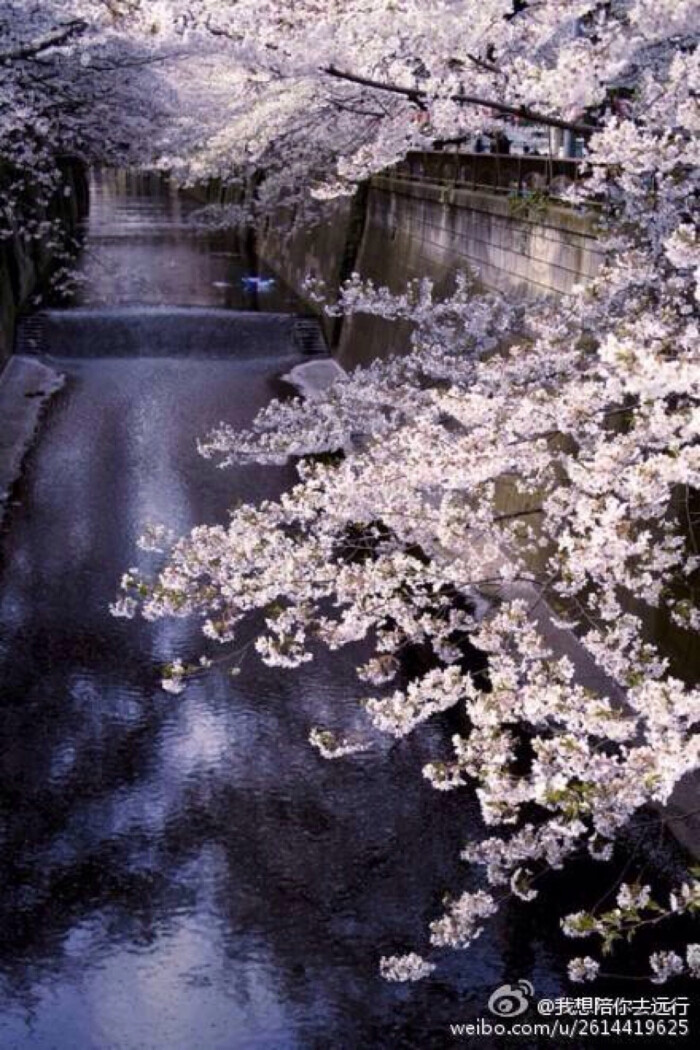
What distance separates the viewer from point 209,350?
1212 inches

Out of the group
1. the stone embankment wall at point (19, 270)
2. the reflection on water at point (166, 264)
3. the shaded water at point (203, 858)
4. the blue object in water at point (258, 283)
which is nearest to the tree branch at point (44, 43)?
the shaded water at point (203, 858)

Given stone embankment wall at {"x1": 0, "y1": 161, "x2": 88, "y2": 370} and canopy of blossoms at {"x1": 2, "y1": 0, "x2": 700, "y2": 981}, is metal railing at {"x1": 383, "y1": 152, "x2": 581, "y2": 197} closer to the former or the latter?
canopy of blossoms at {"x1": 2, "y1": 0, "x2": 700, "y2": 981}

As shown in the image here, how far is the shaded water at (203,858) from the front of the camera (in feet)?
26.3

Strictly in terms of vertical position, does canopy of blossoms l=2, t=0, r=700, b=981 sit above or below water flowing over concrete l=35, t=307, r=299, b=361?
above

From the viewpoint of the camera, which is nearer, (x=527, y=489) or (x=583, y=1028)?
(x=583, y=1028)

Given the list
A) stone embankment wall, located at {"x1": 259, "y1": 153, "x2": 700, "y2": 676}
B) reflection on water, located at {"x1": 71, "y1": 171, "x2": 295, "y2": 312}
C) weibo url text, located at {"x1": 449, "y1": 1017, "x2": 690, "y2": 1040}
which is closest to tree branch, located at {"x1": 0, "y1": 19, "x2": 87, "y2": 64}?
stone embankment wall, located at {"x1": 259, "y1": 153, "x2": 700, "y2": 676}

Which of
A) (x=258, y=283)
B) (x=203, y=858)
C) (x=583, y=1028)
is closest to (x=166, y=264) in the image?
(x=258, y=283)

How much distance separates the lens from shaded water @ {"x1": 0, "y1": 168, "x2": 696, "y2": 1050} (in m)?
8.01

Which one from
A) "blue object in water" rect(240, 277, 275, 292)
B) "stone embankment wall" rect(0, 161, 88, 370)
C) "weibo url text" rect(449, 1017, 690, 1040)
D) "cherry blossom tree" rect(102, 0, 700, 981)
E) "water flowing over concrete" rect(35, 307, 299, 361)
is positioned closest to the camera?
"cherry blossom tree" rect(102, 0, 700, 981)

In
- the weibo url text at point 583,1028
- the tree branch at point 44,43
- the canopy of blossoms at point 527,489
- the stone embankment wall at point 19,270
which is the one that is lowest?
the weibo url text at point 583,1028

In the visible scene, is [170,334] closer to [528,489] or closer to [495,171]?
[495,171]

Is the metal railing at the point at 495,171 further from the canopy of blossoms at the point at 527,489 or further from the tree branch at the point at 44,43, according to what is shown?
the tree branch at the point at 44,43

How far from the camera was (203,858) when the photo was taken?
9.68 metres

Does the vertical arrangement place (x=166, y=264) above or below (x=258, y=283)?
below
